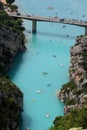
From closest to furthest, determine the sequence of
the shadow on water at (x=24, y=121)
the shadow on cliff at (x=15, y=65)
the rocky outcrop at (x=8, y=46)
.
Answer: the shadow on water at (x=24, y=121) < the shadow on cliff at (x=15, y=65) < the rocky outcrop at (x=8, y=46)

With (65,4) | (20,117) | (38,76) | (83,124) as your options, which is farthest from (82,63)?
(65,4)

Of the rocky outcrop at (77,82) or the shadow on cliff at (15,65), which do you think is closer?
the rocky outcrop at (77,82)

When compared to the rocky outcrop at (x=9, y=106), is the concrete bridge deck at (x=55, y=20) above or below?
below

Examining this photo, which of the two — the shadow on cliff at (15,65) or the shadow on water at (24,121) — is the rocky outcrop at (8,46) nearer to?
the shadow on cliff at (15,65)

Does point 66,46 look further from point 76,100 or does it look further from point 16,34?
point 76,100

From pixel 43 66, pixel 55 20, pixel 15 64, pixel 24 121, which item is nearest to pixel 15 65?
pixel 15 64

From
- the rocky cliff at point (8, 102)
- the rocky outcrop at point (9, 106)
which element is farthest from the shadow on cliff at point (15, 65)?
the rocky outcrop at point (9, 106)

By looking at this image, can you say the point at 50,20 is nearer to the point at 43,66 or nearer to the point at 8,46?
the point at 8,46

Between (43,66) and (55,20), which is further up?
(55,20)
